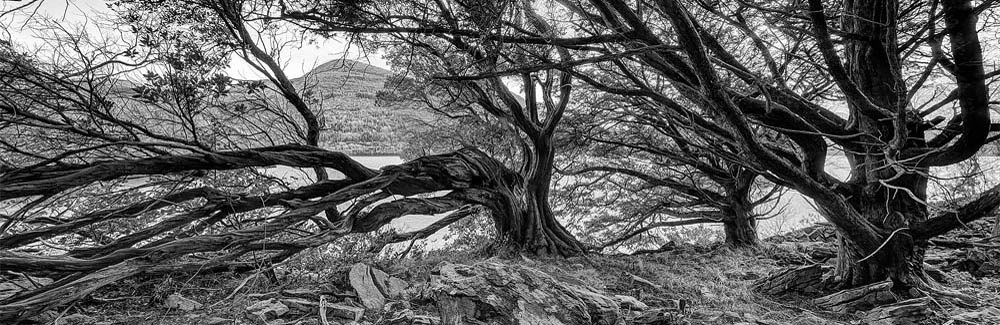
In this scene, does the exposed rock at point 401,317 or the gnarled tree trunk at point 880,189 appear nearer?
the exposed rock at point 401,317

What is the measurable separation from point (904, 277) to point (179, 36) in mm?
5694

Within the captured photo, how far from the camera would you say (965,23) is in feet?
5.43

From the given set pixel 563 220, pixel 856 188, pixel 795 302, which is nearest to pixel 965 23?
pixel 856 188

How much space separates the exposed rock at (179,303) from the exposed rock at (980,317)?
443cm

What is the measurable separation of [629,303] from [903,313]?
1.70 m

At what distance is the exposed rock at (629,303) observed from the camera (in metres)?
2.48

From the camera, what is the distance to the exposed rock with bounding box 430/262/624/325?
2.06 m

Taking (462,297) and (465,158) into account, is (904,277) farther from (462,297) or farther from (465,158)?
(465,158)

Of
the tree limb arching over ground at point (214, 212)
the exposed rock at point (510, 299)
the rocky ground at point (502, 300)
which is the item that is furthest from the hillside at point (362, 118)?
the exposed rock at point (510, 299)

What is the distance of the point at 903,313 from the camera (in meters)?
2.48

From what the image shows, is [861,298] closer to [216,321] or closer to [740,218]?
[740,218]

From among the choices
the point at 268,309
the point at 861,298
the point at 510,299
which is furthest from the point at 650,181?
the point at 268,309

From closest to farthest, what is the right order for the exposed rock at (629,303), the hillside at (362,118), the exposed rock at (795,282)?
the exposed rock at (629,303) → the exposed rock at (795,282) → the hillside at (362,118)

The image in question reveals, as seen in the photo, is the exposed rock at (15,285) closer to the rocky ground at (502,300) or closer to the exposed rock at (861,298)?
the rocky ground at (502,300)
